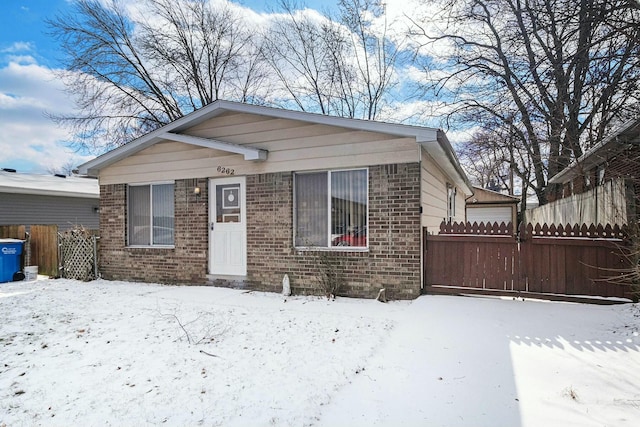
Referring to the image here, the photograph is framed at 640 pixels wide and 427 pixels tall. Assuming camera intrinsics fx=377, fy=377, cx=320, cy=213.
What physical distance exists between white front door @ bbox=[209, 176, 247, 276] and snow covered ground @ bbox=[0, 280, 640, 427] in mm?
1796

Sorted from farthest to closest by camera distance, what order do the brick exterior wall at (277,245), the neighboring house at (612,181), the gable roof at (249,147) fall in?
1. the brick exterior wall at (277,245)
2. the gable roof at (249,147)
3. the neighboring house at (612,181)

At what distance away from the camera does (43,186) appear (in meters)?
14.8

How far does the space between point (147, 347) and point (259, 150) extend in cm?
416

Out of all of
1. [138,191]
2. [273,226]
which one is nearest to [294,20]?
[138,191]

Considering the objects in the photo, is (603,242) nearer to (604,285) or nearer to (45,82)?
(604,285)

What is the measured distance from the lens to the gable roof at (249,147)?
6219 mm

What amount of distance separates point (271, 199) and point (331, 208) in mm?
1280

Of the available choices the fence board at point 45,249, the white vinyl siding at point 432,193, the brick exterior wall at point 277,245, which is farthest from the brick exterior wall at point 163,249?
the white vinyl siding at point 432,193

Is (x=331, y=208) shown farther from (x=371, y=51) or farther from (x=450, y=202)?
(x=371, y=51)

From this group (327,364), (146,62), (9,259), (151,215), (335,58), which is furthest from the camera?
(335,58)

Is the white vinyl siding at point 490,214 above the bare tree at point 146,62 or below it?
below

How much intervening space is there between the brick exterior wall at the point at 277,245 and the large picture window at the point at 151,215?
0.20m

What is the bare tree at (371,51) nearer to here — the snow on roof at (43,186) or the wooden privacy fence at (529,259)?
the wooden privacy fence at (529,259)

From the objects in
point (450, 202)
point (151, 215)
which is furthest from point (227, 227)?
point (450, 202)
